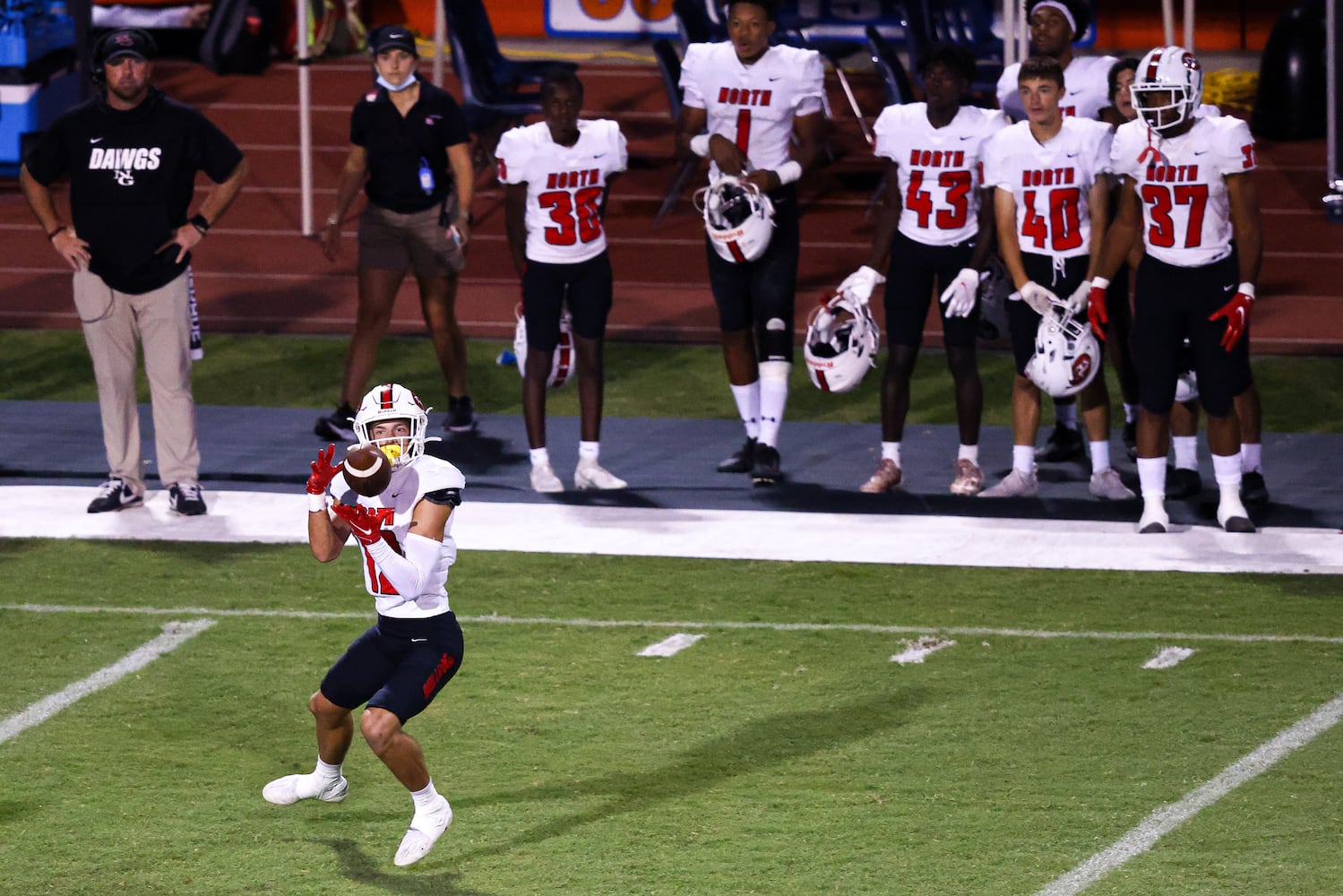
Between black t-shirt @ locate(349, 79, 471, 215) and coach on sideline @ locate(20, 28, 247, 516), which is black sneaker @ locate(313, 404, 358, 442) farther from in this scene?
coach on sideline @ locate(20, 28, 247, 516)

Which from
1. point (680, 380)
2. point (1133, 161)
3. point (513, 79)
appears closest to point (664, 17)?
point (513, 79)

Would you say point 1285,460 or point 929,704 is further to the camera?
point 1285,460

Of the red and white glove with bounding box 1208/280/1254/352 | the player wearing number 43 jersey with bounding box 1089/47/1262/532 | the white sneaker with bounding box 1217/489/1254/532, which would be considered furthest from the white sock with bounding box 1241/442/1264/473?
the red and white glove with bounding box 1208/280/1254/352

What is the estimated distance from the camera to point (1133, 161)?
8453mm

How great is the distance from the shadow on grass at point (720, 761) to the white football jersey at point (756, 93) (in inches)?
134

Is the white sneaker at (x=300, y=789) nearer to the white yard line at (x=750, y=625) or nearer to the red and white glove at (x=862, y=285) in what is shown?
the white yard line at (x=750, y=625)

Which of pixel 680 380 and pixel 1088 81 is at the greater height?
pixel 1088 81

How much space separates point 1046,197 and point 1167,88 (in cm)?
84

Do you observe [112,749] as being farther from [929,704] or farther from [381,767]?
[929,704]

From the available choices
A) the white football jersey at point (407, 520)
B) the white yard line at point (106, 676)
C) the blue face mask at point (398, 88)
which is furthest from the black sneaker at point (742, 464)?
the white football jersey at point (407, 520)

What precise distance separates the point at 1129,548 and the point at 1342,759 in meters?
2.39

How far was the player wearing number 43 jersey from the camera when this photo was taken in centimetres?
830

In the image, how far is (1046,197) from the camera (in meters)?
8.87

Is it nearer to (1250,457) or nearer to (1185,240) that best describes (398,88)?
(1185,240)
